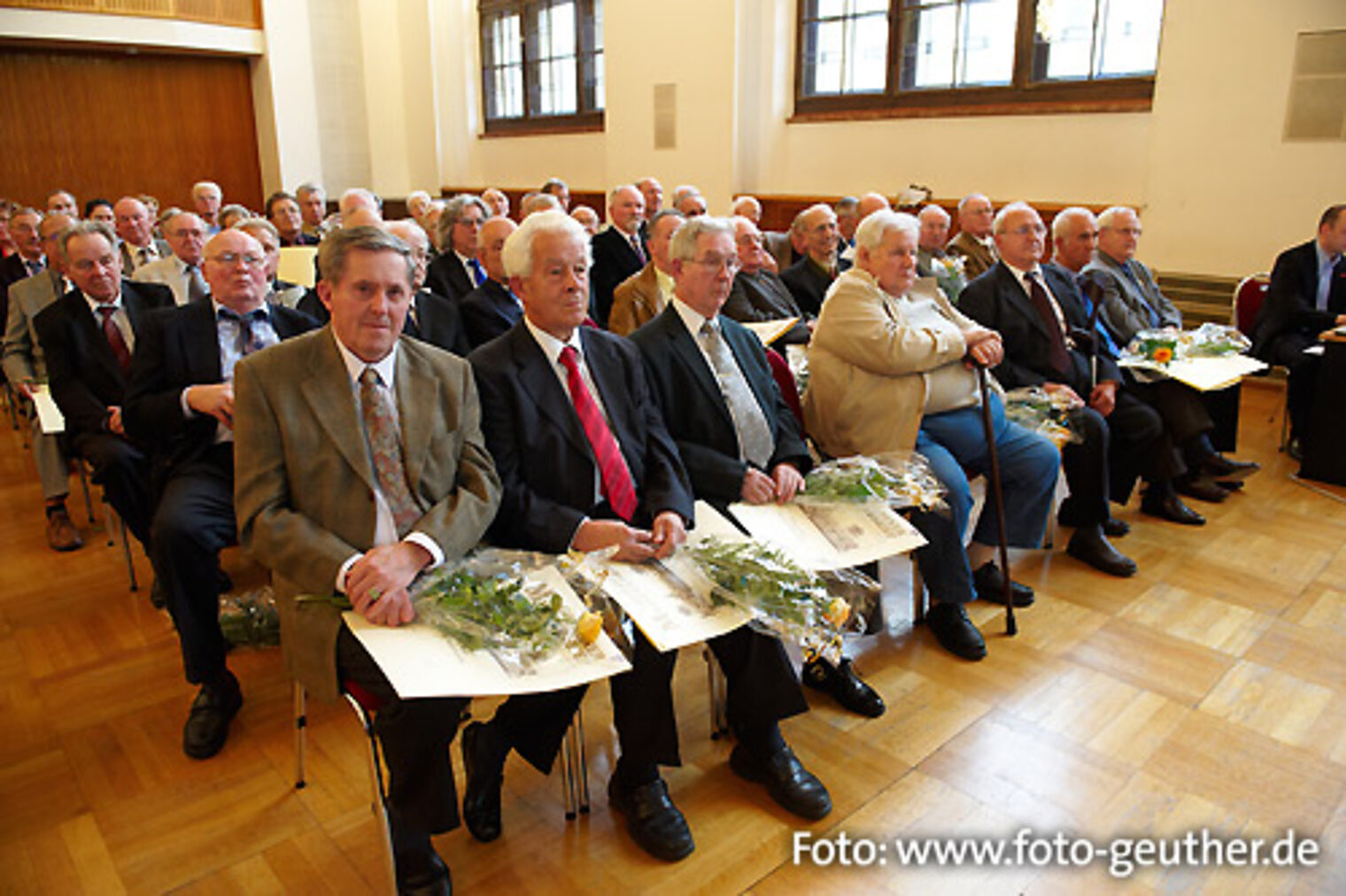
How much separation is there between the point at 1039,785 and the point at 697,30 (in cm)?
889

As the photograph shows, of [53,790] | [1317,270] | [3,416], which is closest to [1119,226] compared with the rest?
[1317,270]

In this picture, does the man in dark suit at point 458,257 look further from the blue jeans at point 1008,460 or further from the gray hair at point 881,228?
the blue jeans at point 1008,460

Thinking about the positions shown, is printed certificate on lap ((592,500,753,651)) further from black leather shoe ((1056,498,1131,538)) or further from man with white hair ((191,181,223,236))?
man with white hair ((191,181,223,236))

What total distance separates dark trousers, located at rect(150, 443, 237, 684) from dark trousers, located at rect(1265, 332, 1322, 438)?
5359 mm

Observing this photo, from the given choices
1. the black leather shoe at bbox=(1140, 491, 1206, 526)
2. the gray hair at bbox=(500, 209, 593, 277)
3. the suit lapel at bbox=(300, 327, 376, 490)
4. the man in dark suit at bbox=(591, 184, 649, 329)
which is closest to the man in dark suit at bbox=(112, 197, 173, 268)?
the man in dark suit at bbox=(591, 184, 649, 329)

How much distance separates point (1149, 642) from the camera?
325 centimetres

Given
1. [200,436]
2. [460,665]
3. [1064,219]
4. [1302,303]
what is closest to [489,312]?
[200,436]

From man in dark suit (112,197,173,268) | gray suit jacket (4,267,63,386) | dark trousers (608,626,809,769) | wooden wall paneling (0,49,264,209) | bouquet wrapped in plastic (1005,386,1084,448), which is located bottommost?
dark trousers (608,626,809,769)

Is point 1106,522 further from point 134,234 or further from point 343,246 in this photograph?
point 134,234

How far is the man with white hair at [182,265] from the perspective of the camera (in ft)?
14.9

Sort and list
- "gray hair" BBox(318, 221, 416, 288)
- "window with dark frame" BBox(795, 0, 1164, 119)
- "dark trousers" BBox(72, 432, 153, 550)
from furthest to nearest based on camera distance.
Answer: "window with dark frame" BBox(795, 0, 1164, 119) → "dark trousers" BBox(72, 432, 153, 550) → "gray hair" BBox(318, 221, 416, 288)

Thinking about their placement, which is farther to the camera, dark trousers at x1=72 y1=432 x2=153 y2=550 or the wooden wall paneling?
the wooden wall paneling

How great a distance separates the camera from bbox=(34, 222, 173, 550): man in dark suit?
346 centimetres

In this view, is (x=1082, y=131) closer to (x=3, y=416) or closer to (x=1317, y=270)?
(x=1317, y=270)
